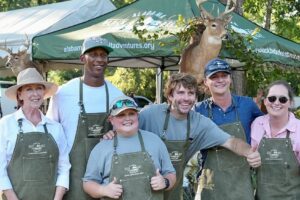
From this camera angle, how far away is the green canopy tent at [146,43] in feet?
18.6

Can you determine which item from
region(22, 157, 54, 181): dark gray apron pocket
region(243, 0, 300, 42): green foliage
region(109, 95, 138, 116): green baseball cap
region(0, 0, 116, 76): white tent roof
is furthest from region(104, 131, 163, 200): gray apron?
region(243, 0, 300, 42): green foliage

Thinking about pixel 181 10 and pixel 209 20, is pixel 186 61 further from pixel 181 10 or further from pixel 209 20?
pixel 181 10

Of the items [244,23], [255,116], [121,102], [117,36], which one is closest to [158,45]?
[117,36]

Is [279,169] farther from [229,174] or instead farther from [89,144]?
[89,144]

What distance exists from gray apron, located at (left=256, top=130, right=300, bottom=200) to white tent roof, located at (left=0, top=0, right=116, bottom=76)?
6.62 metres

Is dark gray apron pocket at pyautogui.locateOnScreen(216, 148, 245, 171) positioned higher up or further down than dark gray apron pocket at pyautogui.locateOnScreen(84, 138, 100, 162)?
further down

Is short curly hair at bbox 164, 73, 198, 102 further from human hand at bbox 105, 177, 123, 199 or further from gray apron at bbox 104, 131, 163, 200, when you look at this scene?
human hand at bbox 105, 177, 123, 199

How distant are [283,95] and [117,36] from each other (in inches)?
105

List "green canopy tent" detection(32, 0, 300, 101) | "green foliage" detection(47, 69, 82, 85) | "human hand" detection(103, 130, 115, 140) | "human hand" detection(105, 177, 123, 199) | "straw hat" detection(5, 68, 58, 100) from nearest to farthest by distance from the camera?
"human hand" detection(105, 177, 123, 199) → "human hand" detection(103, 130, 115, 140) → "straw hat" detection(5, 68, 58, 100) → "green canopy tent" detection(32, 0, 300, 101) → "green foliage" detection(47, 69, 82, 85)

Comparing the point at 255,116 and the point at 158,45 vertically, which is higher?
the point at 158,45

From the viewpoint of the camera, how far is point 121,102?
3.14m

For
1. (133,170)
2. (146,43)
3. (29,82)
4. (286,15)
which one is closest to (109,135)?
(133,170)

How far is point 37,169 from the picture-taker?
3283 mm

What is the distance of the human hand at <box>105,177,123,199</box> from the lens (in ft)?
10.0
